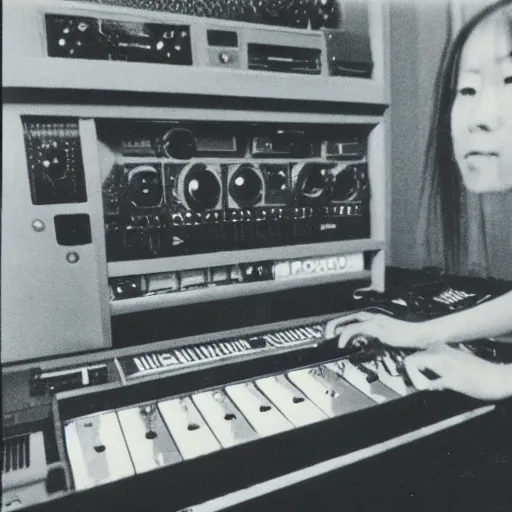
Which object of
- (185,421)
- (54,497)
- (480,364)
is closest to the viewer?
(54,497)

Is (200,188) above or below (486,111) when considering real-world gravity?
below

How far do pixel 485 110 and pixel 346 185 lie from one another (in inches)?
17.3

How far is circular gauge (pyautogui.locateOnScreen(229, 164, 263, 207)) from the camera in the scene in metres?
1.34

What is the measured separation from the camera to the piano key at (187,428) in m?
0.90

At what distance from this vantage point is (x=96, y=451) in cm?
90

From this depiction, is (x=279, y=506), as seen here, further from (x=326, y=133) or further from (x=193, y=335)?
(x=326, y=133)

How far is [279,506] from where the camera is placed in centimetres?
116

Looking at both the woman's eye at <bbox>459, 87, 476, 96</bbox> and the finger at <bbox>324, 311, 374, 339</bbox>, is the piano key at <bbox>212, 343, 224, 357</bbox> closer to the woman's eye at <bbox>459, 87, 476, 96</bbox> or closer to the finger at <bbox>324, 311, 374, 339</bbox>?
the finger at <bbox>324, 311, 374, 339</bbox>

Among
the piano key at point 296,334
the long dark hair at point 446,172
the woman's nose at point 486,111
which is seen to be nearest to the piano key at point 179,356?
the piano key at point 296,334

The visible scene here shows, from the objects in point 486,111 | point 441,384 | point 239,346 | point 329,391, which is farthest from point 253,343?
point 486,111

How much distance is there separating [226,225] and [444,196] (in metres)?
0.74

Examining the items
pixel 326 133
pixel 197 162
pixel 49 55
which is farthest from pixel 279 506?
pixel 49 55

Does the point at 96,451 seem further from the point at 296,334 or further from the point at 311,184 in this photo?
the point at 311,184

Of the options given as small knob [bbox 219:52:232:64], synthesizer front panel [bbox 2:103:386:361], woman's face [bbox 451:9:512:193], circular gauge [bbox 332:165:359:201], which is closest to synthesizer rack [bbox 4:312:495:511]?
synthesizer front panel [bbox 2:103:386:361]
